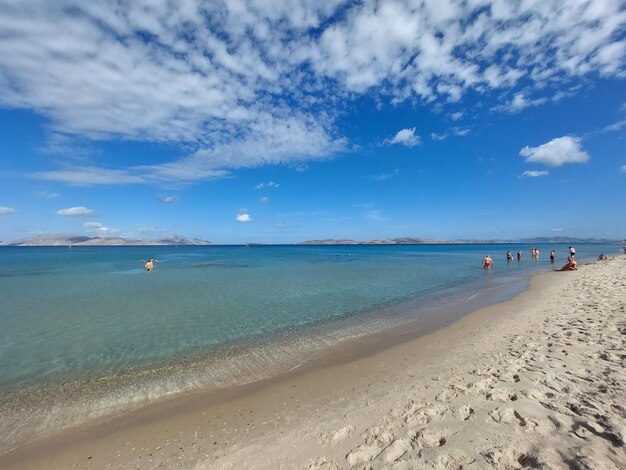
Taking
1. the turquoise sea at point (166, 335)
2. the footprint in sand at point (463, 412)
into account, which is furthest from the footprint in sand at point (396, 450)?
the turquoise sea at point (166, 335)

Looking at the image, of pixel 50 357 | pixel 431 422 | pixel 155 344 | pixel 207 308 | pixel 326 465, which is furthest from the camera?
pixel 207 308

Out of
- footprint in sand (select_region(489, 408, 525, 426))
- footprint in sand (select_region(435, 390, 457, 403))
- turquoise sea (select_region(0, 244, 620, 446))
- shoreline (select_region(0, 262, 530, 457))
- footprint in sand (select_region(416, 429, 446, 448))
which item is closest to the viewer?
footprint in sand (select_region(416, 429, 446, 448))

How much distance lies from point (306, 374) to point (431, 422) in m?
3.61

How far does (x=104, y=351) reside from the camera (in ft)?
33.3

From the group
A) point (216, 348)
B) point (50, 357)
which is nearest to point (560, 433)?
point (216, 348)

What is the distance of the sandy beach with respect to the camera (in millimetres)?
4105

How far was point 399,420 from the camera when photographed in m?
5.12

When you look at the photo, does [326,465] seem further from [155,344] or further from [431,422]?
[155,344]

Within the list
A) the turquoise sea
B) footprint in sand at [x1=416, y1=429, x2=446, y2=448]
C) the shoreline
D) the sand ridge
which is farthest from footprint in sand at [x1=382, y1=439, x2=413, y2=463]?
the turquoise sea

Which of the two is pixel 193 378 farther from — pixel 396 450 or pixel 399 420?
pixel 396 450

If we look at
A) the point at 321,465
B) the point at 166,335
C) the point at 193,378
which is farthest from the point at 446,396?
the point at 166,335

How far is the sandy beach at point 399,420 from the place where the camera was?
411 cm

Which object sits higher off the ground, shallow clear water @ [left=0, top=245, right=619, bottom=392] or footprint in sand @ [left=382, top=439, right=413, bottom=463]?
footprint in sand @ [left=382, top=439, right=413, bottom=463]

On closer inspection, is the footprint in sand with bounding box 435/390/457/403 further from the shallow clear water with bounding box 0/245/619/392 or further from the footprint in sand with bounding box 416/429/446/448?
the shallow clear water with bounding box 0/245/619/392
